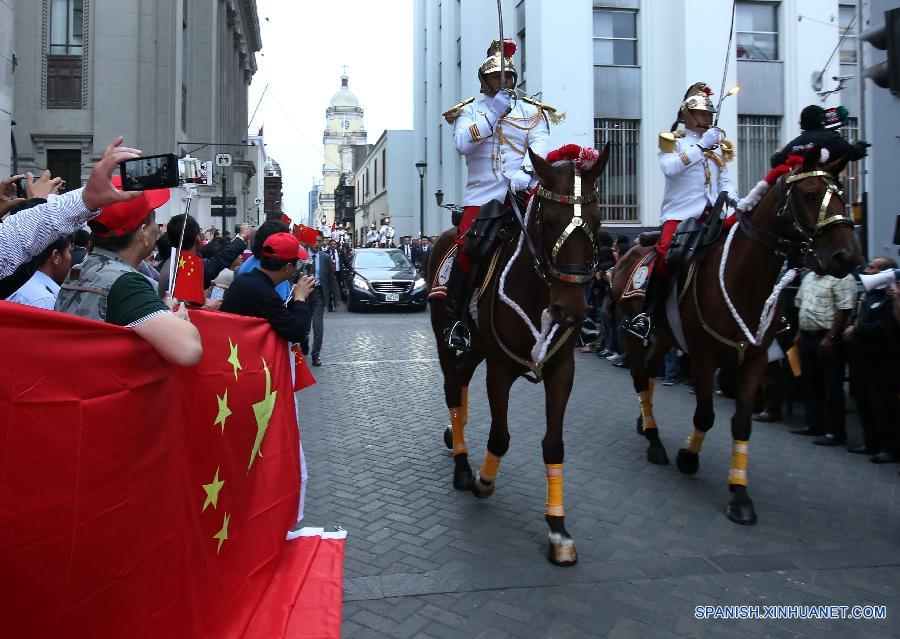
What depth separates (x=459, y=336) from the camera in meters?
5.94

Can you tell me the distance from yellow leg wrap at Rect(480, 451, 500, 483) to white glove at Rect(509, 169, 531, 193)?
2.03 meters

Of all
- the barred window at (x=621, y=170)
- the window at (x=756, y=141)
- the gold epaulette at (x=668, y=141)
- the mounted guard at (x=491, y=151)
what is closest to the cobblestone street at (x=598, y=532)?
the mounted guard at (x=491, y=151)

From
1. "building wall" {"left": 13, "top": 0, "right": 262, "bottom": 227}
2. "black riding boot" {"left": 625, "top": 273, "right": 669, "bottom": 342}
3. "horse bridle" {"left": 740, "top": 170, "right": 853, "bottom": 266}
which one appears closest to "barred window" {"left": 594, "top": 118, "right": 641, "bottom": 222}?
"building wall" {"left": 13, "top": 0, "right": 262, "bottom": 227}

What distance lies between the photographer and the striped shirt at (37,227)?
2826 mm

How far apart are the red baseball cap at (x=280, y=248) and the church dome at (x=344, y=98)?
461 ft

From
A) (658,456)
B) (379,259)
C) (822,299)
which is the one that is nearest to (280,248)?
(658,456)

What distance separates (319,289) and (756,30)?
17.2 meters

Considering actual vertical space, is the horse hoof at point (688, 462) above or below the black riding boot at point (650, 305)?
below

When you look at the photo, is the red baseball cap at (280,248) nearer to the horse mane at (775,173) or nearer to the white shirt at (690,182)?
the horse mane at (775,173)

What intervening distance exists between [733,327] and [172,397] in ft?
14.4

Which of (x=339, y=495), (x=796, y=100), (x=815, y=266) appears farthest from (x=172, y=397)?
(x=796, y=100)

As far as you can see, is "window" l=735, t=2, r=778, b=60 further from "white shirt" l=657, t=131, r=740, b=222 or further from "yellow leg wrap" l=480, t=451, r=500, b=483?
"yellow leg wrap" l=480, t=451, r=500, b=483

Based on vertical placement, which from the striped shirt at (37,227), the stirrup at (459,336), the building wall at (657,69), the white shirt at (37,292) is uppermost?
the building wall at (657,69)

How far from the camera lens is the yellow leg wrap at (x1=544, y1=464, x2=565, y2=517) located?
15.8 ft
